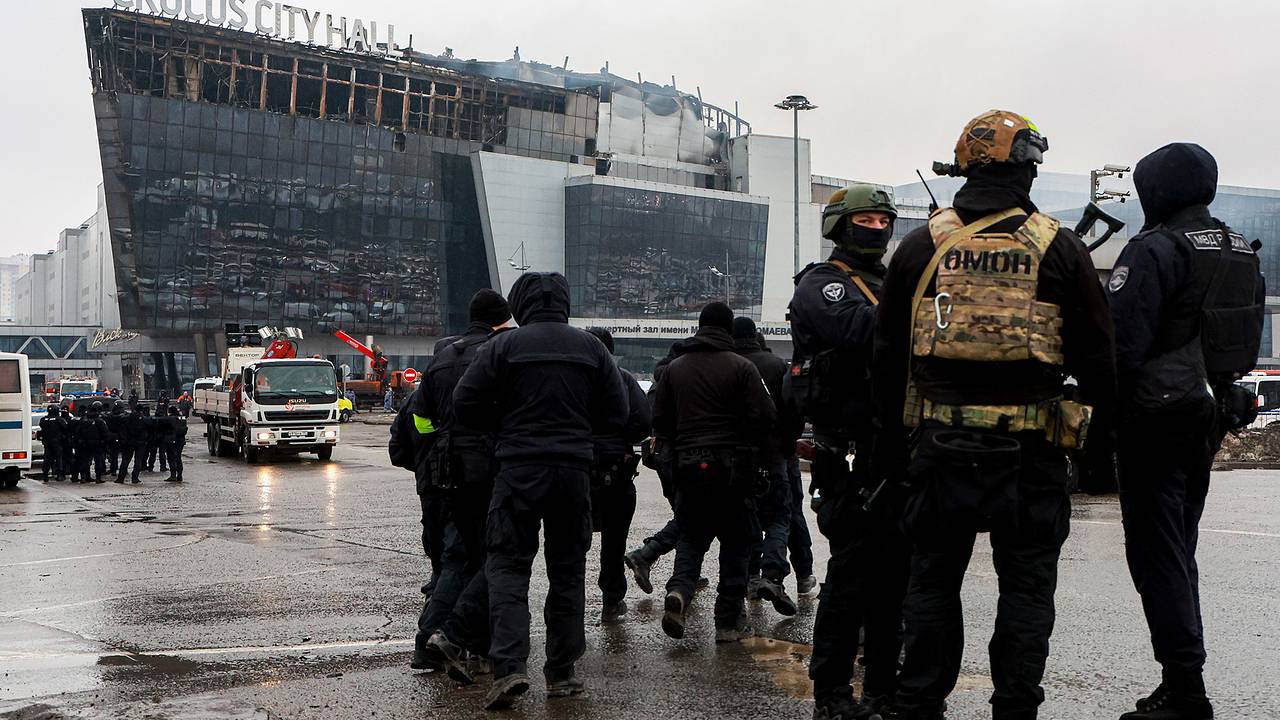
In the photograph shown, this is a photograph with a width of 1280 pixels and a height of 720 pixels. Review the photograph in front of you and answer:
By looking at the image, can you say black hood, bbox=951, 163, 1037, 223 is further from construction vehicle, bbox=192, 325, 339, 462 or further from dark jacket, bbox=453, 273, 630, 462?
construction vehicle, bbox=192, 325, 339, 462

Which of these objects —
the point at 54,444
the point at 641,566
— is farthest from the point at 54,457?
the point at 641,566

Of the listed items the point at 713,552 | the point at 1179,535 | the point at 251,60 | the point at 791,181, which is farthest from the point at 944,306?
the point at 791,181

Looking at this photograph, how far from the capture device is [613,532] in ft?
26.9

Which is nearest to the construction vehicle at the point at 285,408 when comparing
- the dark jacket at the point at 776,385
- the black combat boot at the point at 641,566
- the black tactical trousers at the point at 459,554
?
the black combat boot at the point at 641,566

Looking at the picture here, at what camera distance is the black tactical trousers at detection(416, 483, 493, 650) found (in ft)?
21.0

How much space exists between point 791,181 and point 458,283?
105ft

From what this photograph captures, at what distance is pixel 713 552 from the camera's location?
1073 cm

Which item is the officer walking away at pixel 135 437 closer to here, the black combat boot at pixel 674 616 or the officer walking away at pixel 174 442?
the officer walking away at pixel 174 442

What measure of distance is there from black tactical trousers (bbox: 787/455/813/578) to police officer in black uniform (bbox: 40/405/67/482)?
60.2ft

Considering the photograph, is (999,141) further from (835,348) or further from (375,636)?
(375,636)

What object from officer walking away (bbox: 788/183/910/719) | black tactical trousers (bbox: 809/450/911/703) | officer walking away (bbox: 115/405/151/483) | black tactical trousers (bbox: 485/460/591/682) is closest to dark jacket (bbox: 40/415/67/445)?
officer walking away (bbox: 115/405/151/483)

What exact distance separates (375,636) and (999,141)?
454 cm

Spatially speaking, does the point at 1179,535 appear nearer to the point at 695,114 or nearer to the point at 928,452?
the point at 928,452

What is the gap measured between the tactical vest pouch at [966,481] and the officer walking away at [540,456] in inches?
76.9
